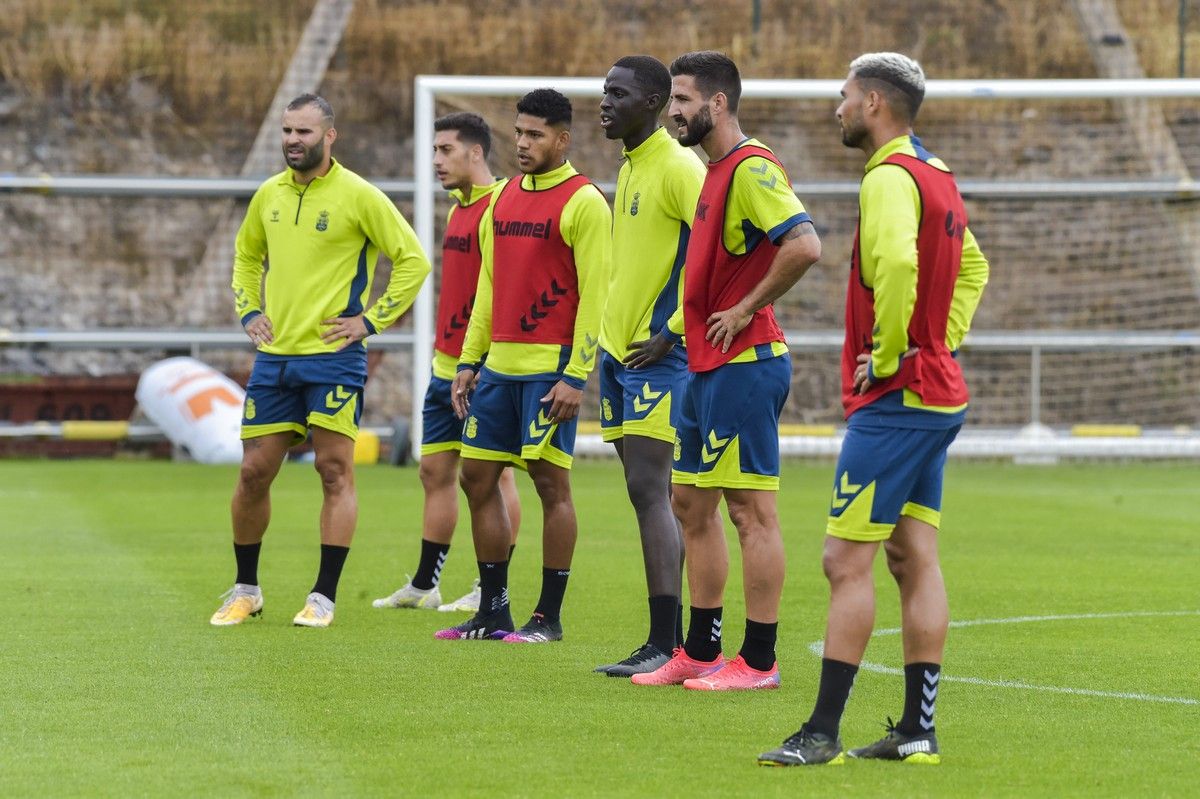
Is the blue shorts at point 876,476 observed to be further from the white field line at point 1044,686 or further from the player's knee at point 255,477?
the player's knee at point 255,477

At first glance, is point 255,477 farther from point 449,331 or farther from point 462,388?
point 449,331

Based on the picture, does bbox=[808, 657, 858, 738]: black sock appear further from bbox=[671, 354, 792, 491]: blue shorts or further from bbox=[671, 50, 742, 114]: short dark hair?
bbox=[671, 50, 742, 114]: short dark hair

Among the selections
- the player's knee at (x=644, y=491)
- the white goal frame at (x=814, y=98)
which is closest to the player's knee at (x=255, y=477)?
the player's knee at (x=644, y=491)

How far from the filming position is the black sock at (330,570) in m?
8.54

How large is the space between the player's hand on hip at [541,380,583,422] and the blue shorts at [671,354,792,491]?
1.06 meters

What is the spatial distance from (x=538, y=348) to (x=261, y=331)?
4.68 ft

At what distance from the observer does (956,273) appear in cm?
554

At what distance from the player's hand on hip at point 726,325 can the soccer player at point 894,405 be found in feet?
3.17

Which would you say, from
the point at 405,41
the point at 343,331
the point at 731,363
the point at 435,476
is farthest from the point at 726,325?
the point at 405,41

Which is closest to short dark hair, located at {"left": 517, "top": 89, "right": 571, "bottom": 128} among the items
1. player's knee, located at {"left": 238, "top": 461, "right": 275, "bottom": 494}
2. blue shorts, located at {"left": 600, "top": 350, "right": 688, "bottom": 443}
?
blue shorts, located at {"left": 600, "top": 350, "right": 688, "bottom": 443}

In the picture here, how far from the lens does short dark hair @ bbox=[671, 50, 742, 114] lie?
22.9ft

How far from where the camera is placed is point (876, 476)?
5500mm

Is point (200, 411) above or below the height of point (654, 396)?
below

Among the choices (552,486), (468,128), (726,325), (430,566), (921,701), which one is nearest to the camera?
(921,701)
